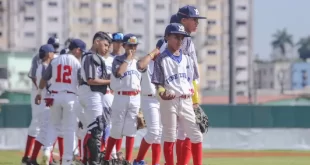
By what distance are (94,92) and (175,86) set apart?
7.02 ft

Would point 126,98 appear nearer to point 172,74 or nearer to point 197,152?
point 172,74

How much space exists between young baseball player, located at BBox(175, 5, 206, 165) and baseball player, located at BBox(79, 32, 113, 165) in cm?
156

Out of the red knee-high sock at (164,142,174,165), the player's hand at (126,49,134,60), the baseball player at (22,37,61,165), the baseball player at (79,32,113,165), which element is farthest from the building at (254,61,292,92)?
the red knee-high sock at (164,142,174,165)

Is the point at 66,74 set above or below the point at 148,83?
above

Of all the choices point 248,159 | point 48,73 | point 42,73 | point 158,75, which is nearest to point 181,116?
point 158,75

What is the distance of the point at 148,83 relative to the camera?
12984 mm

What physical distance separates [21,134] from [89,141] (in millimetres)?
10249

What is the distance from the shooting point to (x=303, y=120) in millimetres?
23156

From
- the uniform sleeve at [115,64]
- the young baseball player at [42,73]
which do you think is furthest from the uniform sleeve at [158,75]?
the young baseball player at [42,73]

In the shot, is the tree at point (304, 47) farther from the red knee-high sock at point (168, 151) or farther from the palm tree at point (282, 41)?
the red knee-high sock at point (168, 151)

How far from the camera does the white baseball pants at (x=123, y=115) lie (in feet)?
42.0

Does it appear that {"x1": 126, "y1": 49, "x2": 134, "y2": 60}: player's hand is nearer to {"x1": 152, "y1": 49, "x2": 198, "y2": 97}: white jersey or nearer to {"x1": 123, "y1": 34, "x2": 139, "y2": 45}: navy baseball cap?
{"x1": 123, "y1": 34, "x2": 139, "y2": 45}: navy baseball cap

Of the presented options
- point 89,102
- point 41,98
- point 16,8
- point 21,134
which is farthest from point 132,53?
point 16,8

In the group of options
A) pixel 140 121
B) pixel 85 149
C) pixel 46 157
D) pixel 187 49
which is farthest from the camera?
pixel 46 157
